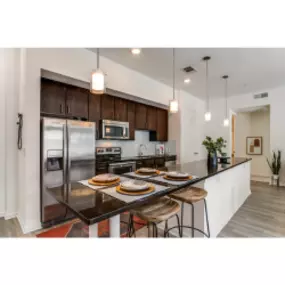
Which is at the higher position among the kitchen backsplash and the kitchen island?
the kitchen backsplash

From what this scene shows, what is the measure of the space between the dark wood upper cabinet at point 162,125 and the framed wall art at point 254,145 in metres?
3.59

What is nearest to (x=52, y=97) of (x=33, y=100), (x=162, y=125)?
(x=33, y=100)

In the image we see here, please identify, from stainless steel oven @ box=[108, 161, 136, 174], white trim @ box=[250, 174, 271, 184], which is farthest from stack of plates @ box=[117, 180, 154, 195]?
white trim @ box=[250, 174, 271, 184]

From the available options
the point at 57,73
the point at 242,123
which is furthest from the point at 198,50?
the point at 242,123

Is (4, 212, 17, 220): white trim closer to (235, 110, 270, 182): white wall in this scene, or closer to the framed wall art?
(235, 110, 270, 182): white wall

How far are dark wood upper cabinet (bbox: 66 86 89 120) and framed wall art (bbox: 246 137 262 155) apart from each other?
6.09m

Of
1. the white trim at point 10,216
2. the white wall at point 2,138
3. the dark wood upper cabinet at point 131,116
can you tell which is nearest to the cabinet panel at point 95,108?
the dark wood upper cabinet at point 131,116

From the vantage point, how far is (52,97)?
2592mm

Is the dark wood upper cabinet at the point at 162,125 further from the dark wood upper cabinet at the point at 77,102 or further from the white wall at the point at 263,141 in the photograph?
the white wall at the point at 263,141

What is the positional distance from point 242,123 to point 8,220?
7443 mm

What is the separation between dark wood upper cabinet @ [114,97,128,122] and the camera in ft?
11.6

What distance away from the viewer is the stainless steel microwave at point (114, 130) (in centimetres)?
329

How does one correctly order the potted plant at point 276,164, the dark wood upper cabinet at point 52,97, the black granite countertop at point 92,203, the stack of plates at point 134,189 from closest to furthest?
the black granite countertop at point 92,203
the stack of plates at point 134,189
the dark wood upper cabinet at point 52,97
the potted plant at point 276,164
